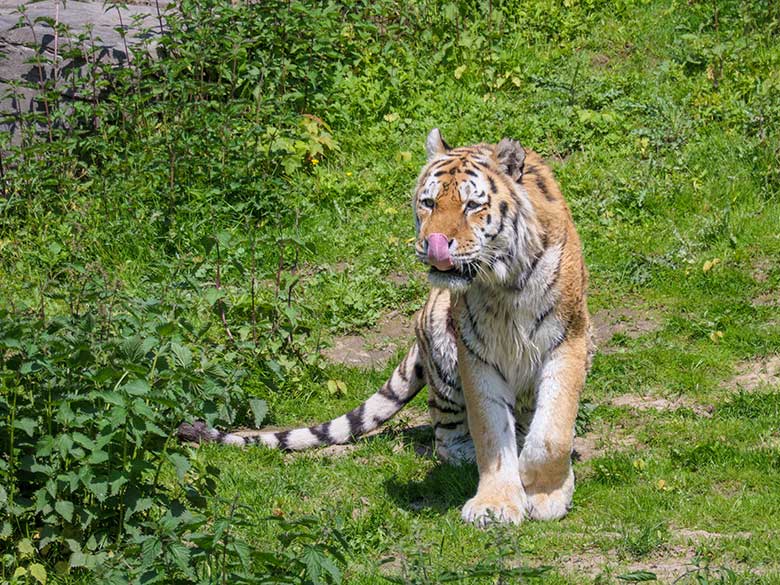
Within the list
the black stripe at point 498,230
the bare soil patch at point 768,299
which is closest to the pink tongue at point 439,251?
the black stripe at point 498,230

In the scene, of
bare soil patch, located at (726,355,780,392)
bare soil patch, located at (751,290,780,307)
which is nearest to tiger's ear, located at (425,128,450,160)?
bare soil patch, located at (726,355,780,392)

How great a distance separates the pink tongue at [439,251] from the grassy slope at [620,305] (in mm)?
1139

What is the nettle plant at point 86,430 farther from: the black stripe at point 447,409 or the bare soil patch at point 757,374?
the bare soil patch at point 757,374

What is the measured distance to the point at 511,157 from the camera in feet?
19.5

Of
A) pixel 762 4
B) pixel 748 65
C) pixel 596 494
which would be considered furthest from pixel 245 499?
pixel 762 4

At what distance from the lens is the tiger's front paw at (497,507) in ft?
18.4

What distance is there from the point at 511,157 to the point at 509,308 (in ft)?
2.31

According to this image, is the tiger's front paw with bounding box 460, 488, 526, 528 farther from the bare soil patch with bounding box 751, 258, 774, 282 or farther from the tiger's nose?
the bare soil patch with bounding box 751, 258, 774, 282

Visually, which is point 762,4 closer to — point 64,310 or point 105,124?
point 105,124

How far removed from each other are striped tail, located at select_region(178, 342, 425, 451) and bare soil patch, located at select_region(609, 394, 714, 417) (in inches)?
44.2

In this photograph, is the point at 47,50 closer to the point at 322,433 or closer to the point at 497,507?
the point at 322,433

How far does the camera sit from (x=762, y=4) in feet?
34.7

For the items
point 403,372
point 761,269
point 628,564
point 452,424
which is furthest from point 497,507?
point 761,269

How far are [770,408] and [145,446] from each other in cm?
331
